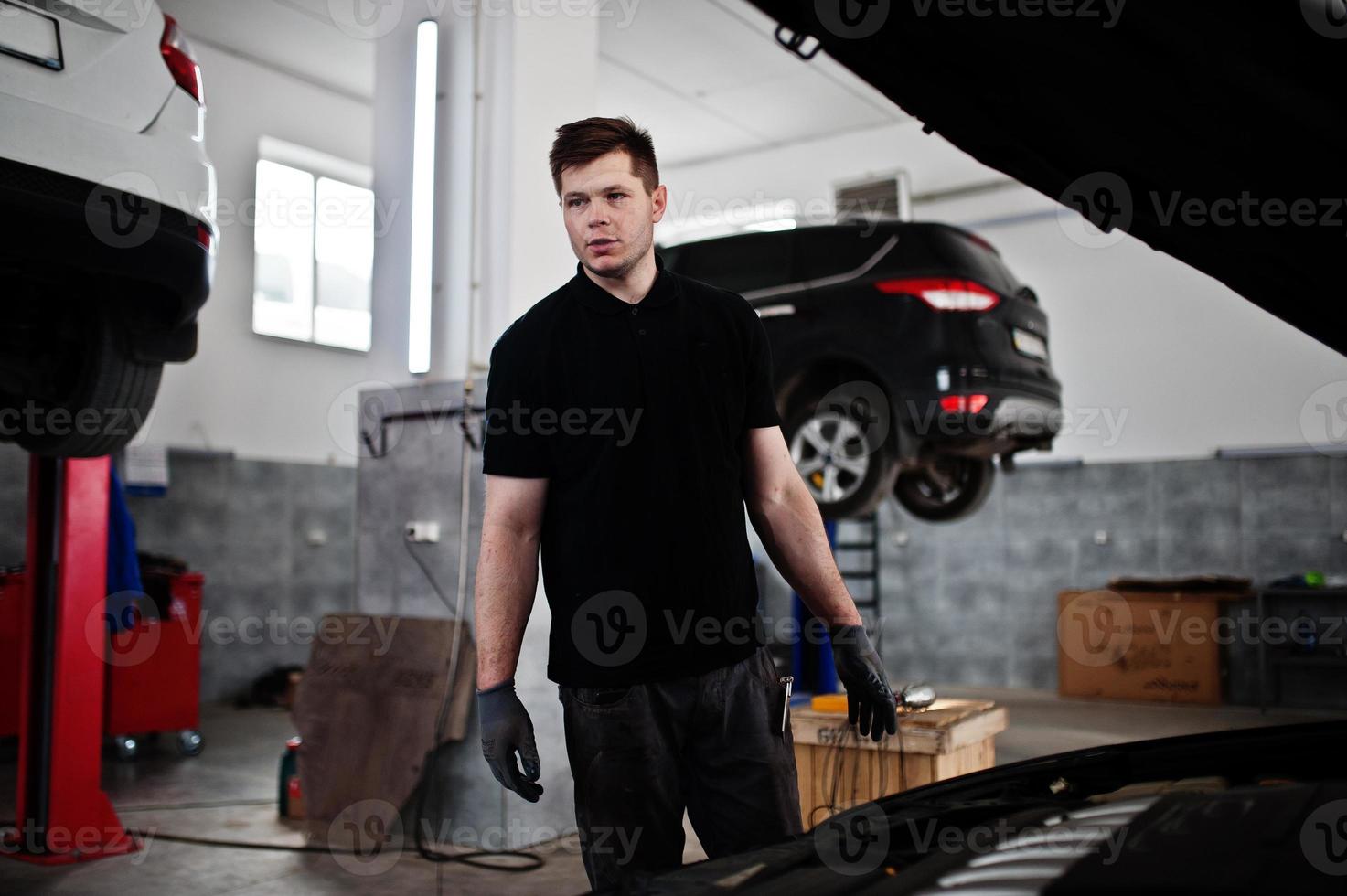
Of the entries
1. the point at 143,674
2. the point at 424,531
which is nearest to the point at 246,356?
the point at 143,674

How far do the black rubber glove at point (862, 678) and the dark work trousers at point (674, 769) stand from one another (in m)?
0.20

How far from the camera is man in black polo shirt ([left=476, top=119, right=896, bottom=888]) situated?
69.3 inches

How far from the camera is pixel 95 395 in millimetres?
3297

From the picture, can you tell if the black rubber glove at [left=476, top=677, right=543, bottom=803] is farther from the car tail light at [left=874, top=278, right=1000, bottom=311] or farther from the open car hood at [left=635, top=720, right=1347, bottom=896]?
the car tail light at [left=874, top=278, right=1000, bottom=311]

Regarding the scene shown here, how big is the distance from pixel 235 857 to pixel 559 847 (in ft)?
3.97

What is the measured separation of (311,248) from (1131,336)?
282 inches

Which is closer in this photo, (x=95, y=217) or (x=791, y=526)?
(x=791, y=526)

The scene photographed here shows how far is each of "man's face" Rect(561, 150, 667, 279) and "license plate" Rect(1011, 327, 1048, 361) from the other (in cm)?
419

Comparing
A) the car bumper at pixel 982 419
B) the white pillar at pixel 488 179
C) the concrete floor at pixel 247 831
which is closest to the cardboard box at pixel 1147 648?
the concrete floor at pixel 247 831

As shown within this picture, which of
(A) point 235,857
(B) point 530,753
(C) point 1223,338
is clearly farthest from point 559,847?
(C) point 1223,338

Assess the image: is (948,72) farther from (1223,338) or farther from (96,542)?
(1223,338)

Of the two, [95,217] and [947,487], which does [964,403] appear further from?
[95,217]

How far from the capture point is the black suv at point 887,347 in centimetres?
547

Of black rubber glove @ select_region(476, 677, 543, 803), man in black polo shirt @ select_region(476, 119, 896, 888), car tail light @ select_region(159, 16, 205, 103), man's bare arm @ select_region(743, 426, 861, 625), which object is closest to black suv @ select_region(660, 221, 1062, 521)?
car tail light @ select_region(159, 16, 205, 103)
